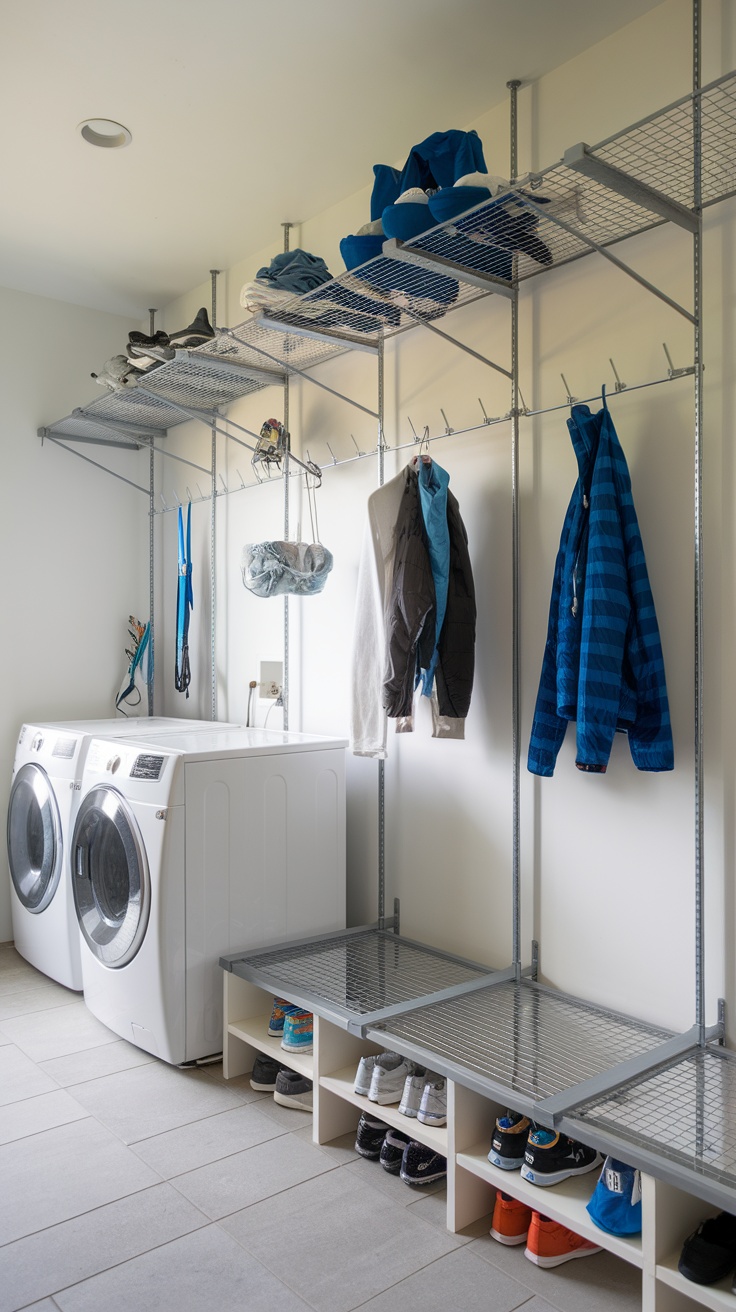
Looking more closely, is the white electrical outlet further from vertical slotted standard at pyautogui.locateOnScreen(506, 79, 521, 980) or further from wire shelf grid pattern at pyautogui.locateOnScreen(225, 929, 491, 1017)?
vertical slotted standard at pyautogui.locateOnScreen(506, 79, 521, 980)

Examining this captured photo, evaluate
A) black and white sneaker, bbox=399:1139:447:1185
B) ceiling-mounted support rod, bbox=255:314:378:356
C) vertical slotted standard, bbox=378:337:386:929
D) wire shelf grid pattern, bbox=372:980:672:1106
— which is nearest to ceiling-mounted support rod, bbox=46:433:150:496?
ceiling-mounted support rod, bbox=255:314:378:356

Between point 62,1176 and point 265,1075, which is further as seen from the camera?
point 265,1075

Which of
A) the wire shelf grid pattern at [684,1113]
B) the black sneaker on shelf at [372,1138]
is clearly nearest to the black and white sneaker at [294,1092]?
the black sneaker on shelf at [372,1138]

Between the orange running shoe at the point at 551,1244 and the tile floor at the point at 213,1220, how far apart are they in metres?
0.02

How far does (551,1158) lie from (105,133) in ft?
9.41

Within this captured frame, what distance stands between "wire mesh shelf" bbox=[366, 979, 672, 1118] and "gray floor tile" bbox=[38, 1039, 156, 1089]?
0.98 m

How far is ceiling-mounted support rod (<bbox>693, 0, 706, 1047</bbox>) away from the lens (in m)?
1.95

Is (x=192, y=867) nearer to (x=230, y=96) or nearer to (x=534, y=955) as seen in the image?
(x=534, y=955)

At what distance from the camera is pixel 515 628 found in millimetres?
2395

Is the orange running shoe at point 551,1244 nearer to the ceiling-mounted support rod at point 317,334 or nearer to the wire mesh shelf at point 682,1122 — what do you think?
the wire mesh shelf at point 682,1122

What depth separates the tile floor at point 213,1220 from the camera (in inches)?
66.2

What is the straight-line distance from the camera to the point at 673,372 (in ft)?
6.63

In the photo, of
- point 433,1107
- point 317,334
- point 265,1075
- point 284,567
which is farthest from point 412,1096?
point 317,334

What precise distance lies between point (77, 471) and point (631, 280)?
8.61 ft
